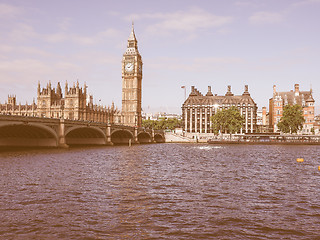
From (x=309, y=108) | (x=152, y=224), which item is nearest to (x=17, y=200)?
(x=152, y=224)

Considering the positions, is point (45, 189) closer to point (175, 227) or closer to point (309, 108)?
point (175, 227)

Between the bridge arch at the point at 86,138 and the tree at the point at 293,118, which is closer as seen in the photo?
the bridge arch at the point at 86,138

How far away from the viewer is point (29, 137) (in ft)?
275

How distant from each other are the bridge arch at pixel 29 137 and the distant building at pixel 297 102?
135912mm

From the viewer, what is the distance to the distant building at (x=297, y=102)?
17138cm

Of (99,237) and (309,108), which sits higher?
(309,108)

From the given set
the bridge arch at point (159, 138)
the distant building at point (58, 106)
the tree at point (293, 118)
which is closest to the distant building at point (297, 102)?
the tree at point (293, 118)

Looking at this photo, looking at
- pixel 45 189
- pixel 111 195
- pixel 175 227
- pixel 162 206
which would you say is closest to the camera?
pixel 175 227

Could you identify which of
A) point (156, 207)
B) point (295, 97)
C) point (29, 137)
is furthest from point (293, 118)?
point (156, 207)

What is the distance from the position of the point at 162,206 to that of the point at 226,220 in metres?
4.59

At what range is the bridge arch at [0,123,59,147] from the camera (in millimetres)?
72500

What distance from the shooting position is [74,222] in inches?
656

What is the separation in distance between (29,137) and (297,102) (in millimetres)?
147116

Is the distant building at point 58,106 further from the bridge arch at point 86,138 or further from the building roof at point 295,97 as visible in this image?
the building roof at point 295,97
